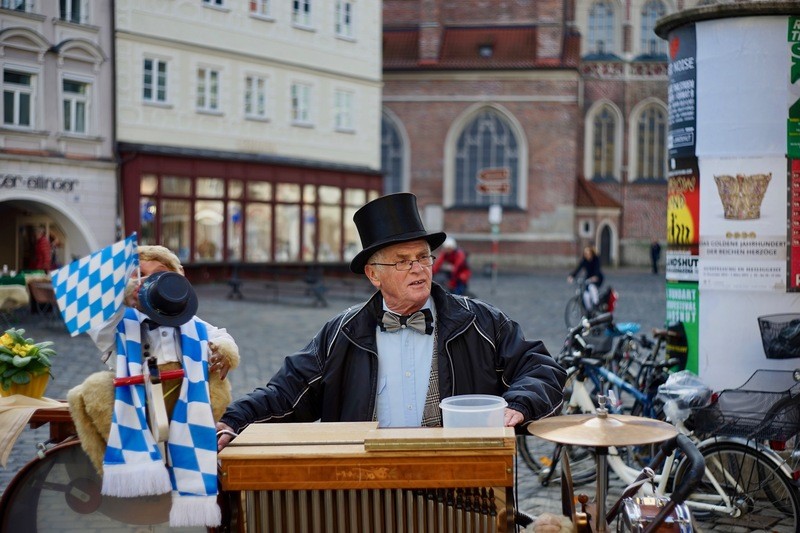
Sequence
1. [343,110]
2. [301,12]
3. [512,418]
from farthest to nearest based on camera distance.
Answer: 1. [343,110]
2. [301,12]
3. [512,418]

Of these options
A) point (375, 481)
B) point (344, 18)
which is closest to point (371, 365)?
point (375, 481)

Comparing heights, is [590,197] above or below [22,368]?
above

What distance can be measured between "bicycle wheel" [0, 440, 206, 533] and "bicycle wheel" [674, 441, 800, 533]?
3303 millimetres

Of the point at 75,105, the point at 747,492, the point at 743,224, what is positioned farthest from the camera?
the point at 75,105

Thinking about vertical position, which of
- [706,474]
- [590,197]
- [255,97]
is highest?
[255,97]

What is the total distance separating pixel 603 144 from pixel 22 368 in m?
44.6

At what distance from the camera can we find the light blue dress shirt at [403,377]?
413 centimetres

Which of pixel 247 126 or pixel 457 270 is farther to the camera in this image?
pixel 247 126

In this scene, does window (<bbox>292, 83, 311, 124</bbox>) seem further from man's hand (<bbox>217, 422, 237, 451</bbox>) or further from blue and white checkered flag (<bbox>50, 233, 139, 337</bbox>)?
blue and white checkered flag (<bbox>50, 233, 139, 337</bbox>)

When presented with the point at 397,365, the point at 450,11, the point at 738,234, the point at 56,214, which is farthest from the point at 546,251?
the point at 397,365

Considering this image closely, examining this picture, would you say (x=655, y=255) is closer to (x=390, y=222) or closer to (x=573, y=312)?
(x=573, y=312)

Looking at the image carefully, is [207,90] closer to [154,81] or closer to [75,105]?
[154,81]

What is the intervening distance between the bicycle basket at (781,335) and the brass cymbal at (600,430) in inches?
118

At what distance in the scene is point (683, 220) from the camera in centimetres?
709
